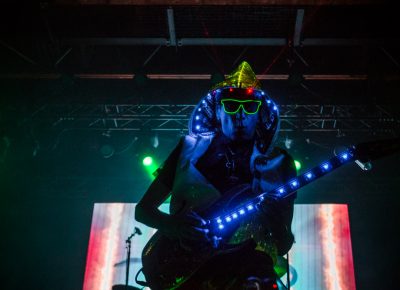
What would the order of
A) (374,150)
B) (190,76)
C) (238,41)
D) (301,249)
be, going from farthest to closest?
(301,249)
(190,76)
(238,41)
(374,150)

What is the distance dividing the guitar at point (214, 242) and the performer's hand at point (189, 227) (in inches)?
1.7

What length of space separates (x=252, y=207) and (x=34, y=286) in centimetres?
1357

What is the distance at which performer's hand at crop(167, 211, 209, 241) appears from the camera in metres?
2.05

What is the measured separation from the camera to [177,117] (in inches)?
397

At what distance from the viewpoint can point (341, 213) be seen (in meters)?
10.5

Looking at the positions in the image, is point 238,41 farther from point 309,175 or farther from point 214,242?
point 214,242

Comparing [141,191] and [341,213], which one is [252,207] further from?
[141,191]

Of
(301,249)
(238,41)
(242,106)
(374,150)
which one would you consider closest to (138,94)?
(238,41)

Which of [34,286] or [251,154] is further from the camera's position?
[34,286]

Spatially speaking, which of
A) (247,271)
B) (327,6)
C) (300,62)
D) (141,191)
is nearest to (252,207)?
(247,271)

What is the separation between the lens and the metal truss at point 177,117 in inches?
373

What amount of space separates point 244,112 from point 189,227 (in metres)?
0.84

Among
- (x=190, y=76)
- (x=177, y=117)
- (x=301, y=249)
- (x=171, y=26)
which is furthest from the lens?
(x=177, y=117)

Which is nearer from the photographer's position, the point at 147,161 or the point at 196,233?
the point at 196,233
